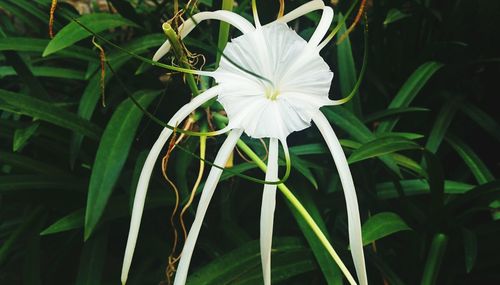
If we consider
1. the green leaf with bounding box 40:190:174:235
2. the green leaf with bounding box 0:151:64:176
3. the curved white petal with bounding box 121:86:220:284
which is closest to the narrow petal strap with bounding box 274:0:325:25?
the curved white petal with bounding box 121:86:220:284

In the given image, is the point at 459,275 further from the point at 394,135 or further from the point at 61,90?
the point at 61,90

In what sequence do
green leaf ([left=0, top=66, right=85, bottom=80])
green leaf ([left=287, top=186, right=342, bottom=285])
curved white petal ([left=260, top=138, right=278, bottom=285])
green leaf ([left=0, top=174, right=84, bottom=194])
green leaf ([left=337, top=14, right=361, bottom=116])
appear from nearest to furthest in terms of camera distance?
curved white petal ([left=260, top=138, right=278, bottom=285]), green leaf ([left=287, top=186, right=342, bottom=285]), green leaf ([left=0, top=174, right=84, bottom=194]), green leaf ([left=337, top=14, right=361, bottom=116]), green leaf ([left=0, top=66, right=85, bottom=80])

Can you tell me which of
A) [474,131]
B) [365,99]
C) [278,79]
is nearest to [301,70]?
[278,79]

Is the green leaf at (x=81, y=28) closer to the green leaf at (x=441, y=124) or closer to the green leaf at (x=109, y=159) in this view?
the green leaf at (x=109, y=159)

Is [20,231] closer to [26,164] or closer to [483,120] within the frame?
[26,164]

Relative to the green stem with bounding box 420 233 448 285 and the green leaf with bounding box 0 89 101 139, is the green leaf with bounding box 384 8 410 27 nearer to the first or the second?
the green stem with bounding box 420 233 448 285

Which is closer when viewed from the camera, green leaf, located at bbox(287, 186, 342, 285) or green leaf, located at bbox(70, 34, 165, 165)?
green leaf, located at bbox(287, 186, 342, 285)

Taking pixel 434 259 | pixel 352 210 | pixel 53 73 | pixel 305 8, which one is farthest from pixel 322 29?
pixel 53 73
